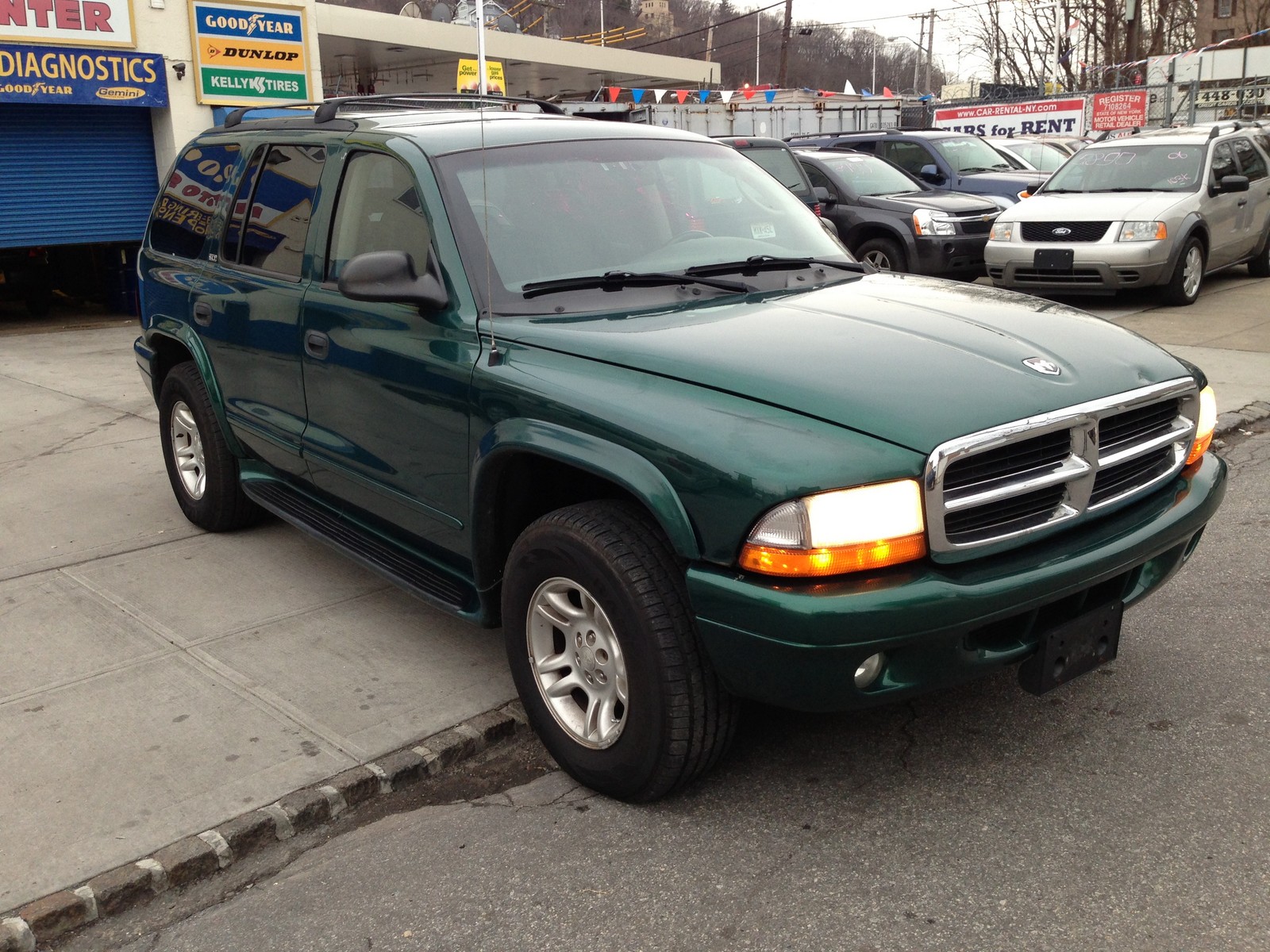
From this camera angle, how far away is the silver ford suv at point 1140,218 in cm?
1131

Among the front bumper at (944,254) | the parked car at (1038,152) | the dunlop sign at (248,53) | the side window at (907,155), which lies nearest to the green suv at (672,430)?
the front bumper at (944,254)

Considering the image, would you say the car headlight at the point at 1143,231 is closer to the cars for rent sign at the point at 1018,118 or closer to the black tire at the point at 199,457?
the black tire at the point at 199,457

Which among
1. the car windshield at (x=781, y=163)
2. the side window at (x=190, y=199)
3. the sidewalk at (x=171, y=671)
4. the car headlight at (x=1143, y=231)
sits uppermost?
the car windshield at (x=781, y=163)

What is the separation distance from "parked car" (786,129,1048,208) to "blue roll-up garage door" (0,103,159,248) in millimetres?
8582

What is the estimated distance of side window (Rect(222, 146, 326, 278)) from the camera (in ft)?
14.7

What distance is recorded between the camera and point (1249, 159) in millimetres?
13438

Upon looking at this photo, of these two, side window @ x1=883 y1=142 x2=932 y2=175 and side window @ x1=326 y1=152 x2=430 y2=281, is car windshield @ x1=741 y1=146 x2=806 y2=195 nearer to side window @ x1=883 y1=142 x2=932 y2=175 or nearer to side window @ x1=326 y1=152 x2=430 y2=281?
side window @ x1=883 y1=142 x2=932 y2=175

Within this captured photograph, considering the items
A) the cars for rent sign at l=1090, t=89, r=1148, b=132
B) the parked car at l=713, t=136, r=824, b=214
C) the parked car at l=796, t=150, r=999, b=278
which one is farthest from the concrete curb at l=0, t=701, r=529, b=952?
the cars for rent sign at l=1090, t=89, r=1148, b=132

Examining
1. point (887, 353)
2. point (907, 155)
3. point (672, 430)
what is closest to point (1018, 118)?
point (907, 155)

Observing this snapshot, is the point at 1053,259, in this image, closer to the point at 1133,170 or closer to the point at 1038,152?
the point at 1133,170

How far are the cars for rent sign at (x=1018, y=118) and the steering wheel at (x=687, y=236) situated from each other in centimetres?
2427

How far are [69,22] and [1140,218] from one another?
11640 millimetres

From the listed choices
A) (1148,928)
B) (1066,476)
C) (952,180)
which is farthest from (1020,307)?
(952,180)

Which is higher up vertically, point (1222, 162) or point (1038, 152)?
point (1038, 152)
